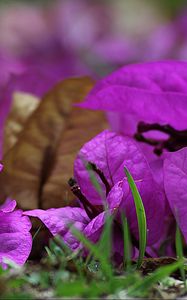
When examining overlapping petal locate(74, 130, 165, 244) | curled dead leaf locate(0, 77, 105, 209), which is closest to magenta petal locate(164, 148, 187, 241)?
overlapping petal locate(74, 130, 165, 244)

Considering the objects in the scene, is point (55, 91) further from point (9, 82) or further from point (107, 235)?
point (107, 235)

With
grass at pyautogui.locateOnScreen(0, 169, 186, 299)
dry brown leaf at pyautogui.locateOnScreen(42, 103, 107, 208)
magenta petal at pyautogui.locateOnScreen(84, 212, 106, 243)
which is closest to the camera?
grass at pyautogui.locateOnScreen(0, 169, 186, 299)

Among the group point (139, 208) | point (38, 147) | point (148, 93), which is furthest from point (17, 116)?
point (139, 208)

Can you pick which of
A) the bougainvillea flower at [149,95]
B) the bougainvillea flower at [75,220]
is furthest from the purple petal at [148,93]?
the bougainvillea flower at [75,220]

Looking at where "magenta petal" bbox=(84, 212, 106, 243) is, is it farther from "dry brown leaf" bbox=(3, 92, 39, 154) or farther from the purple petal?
"dry brown leaf" bbox=(3, 92, 39, 154)

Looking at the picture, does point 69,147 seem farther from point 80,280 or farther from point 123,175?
point 80,280

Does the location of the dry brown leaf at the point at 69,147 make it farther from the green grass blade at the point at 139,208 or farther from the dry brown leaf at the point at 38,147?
the green grass blade at the point at 139,208

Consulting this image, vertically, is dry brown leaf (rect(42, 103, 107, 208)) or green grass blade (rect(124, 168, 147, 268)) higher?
green grass blade (rect(124, 168, 147, 268))
